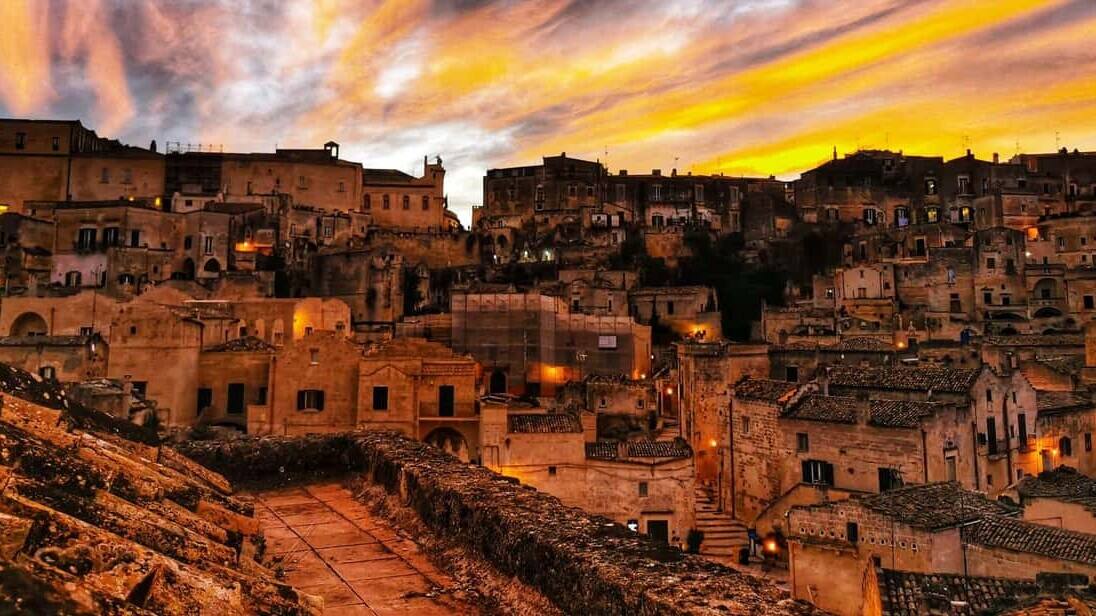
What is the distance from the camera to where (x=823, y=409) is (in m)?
27.5

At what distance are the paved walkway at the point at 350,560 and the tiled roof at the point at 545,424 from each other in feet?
66.0

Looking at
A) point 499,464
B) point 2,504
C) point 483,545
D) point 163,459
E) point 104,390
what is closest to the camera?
point 2,504

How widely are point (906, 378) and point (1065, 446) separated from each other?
797cm

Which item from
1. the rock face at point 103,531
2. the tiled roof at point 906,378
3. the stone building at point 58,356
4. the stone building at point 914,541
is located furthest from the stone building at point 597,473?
the rock face at point 103,531

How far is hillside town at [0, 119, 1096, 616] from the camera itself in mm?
6102

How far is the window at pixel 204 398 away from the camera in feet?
104

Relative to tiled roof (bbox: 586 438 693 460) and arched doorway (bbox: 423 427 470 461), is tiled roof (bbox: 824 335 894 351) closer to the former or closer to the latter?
tiled roof (bbox: 586 438 693 460)

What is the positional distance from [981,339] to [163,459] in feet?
155

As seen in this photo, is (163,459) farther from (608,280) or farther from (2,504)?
(608,280)

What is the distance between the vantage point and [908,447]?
24594 mm

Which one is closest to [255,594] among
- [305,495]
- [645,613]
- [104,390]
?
[645,613]

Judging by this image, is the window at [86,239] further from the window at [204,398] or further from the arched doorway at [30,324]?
the window at [204,398]

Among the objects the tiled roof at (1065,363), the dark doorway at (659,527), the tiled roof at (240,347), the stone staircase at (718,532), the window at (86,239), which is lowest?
the stone staircase at (718,532)

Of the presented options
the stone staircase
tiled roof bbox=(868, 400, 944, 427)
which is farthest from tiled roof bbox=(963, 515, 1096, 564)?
the stone staircase
